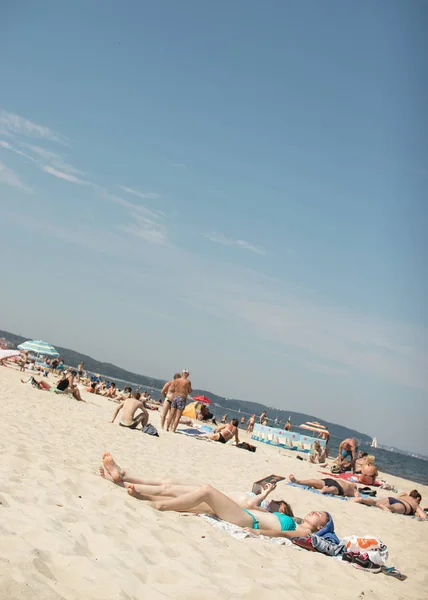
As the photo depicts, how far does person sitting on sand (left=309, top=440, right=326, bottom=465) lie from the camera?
58.1 ft

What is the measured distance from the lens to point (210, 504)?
14.4ft

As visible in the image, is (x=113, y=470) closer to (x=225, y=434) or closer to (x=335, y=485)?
(x=335, y=485)

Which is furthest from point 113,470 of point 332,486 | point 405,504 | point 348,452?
point 348,452

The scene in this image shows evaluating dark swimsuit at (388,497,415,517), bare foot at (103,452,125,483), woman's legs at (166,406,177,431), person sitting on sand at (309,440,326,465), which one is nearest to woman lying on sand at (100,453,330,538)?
bare foot at (103,452,125,483)

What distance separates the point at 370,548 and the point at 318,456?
46.5 ft

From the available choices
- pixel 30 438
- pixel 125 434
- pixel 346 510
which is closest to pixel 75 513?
pixel 30 438

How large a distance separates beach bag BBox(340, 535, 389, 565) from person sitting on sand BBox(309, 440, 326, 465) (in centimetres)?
1378

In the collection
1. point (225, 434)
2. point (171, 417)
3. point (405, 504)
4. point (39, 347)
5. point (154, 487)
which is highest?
point (154, 487)

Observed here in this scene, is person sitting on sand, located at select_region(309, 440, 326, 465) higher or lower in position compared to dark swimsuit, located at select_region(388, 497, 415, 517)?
lower

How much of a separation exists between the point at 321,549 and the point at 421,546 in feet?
8.72

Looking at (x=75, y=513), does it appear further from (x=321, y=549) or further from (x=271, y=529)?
(x=321, y=549)

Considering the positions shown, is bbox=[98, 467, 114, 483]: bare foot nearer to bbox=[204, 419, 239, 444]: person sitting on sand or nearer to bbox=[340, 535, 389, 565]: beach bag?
bbox=[340, 535, 389, 565]: beach bag

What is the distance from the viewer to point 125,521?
3.75m

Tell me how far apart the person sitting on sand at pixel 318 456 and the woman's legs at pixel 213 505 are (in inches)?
557
